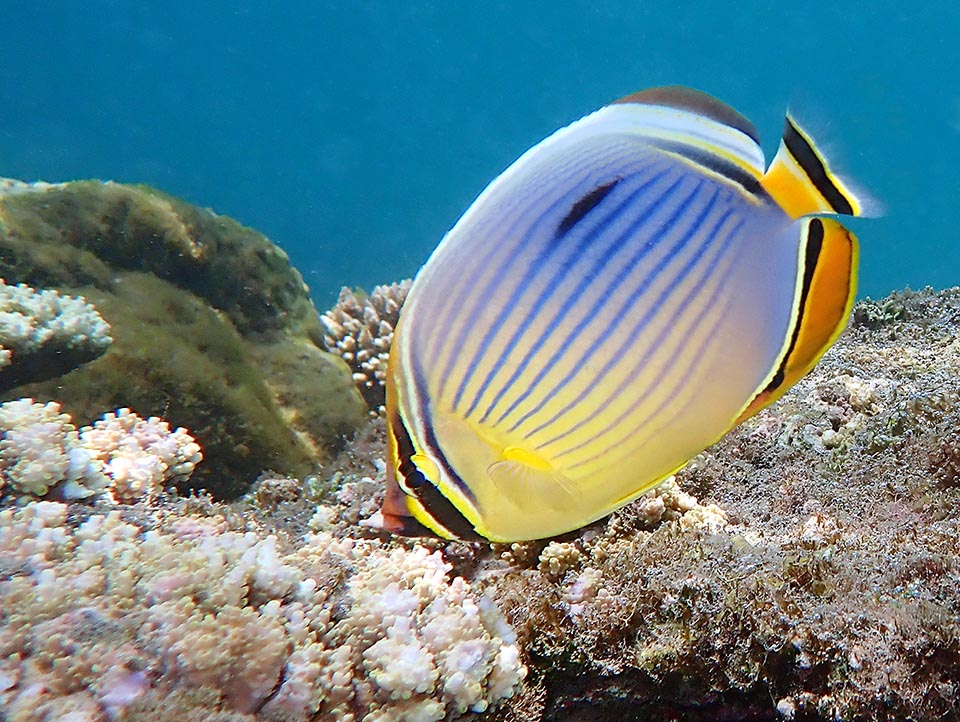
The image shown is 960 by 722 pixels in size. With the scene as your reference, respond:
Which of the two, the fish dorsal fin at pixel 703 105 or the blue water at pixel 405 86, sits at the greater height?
the blue water at pixel 405 86

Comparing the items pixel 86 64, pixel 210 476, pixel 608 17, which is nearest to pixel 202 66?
pixel 86 64

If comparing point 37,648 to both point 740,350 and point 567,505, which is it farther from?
point 740,350

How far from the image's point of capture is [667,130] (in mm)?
1023

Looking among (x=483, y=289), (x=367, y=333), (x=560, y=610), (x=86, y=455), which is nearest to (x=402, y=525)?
(x=483, y=289)

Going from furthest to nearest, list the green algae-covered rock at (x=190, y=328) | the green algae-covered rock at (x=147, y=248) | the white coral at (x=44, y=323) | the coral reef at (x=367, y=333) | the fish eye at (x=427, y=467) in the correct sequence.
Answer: the coral reef at (x=367, y=333) → the green algae-covered rock at (x=147, y=248) → the green algae-covered rock at (x=190, y=328) → the white coral at (x=44, y=323) → the fish eye at (x=427, y=467)

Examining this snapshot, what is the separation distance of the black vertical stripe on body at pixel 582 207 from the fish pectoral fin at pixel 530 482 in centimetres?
35

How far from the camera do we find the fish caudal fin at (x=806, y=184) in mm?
918

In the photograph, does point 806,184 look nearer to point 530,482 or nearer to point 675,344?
point 675,344

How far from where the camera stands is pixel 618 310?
0.94 meters

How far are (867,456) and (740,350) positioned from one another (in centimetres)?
250

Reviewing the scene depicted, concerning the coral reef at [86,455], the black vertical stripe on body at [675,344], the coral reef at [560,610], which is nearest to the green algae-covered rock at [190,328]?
the coral reef at [86,455]

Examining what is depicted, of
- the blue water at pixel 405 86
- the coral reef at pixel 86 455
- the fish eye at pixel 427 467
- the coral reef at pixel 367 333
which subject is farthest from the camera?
the blue water at pixel 405 86

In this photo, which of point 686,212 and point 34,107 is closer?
point 686,212

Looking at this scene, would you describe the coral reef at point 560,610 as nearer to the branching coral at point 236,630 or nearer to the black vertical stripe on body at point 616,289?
the branching coral at point 236,630
